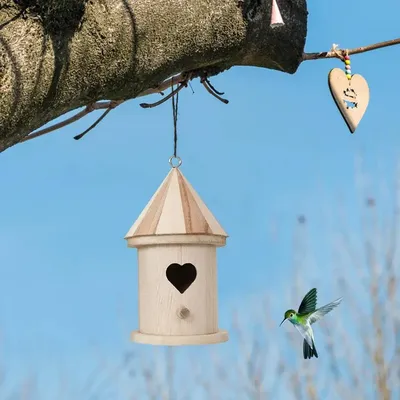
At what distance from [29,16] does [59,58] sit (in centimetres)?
11

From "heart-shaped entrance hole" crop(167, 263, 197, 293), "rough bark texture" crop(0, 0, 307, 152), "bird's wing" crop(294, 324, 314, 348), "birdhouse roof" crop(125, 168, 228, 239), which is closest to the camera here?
"rough bark texture" crop(0, 0, 307, 152)

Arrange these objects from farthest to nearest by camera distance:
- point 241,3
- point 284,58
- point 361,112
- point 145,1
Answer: point 361,112 → point 284,58 → point 241,3 → point 145,1

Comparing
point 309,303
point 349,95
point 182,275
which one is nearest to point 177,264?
point 182,275

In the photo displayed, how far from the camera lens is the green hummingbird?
5.62 feet

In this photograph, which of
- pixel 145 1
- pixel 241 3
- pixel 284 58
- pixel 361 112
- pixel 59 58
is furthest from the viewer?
pixel 361 112

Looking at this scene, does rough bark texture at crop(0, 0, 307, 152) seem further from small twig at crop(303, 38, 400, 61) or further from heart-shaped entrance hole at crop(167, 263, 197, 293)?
heart-shaped entrance hole at crop(167, 263, 197, 293)

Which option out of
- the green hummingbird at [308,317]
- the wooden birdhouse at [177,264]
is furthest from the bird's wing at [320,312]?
the wooden birdhouse at [177,264]

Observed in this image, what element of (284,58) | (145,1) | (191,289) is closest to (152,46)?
(145,1)

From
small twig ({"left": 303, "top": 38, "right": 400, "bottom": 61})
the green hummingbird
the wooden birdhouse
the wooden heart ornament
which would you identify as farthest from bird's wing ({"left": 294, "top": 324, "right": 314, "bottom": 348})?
small twig ({"left": 303, "top": 38, "right": 400, "bottom": 61})

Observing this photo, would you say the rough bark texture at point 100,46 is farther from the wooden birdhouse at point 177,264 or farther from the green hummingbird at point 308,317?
the green hummingbird at point 308,317

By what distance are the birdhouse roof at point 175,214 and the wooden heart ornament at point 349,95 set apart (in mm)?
537

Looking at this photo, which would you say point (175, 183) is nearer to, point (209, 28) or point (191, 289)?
point (191, 289)

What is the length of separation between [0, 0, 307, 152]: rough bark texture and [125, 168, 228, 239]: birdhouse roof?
55 cm

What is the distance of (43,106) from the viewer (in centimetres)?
127
